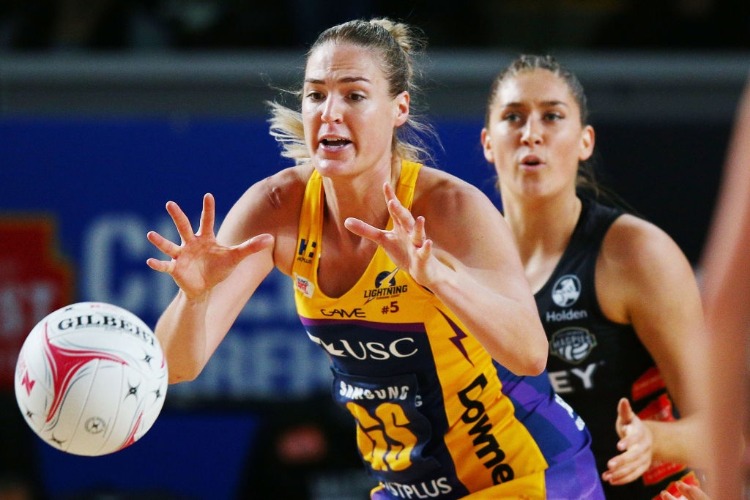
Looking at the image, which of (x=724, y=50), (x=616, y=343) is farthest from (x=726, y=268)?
(x=724, y=50)

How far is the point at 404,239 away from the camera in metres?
2.78

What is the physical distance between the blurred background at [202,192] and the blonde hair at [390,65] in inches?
96.6

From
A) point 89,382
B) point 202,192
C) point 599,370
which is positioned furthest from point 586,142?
point 202,192

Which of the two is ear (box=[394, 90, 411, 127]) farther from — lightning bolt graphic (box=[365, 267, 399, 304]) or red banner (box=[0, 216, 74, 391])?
red banner (box=[0, 216, 74, 391])

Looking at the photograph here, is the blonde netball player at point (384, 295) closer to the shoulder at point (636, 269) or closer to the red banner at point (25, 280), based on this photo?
the shoulder at point (636, 269)

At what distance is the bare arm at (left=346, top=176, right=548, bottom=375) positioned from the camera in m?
2.77

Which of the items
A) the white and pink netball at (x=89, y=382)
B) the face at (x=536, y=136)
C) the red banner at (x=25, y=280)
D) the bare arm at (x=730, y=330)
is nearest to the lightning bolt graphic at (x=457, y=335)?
the white and pink netball at (x=89, y=382)

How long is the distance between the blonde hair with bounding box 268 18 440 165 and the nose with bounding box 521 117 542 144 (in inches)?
15.0

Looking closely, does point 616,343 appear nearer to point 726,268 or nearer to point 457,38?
point 726,268

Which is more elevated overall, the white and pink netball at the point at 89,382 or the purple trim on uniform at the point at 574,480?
the white and pink netball at the point at 89,382

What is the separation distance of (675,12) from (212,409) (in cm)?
389

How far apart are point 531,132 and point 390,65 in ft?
2.65

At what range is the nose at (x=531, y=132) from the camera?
3934 millimetres

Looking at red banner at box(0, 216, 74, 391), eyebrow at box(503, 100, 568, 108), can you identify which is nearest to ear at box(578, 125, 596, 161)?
eyebrow at box(503, 100, 568, 108)
